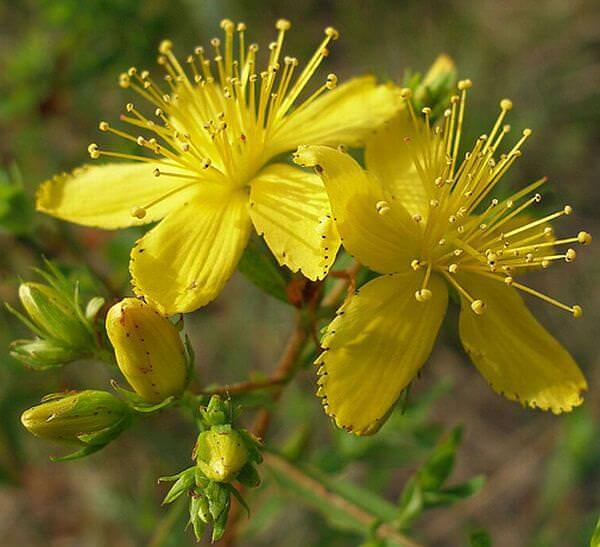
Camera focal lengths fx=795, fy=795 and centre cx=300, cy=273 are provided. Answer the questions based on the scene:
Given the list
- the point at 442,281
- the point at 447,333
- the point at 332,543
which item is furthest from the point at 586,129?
the point at 442,281

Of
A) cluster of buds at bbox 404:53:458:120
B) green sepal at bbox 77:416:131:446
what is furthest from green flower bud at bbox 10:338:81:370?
cluster of buds at bbox 404:53:458:120

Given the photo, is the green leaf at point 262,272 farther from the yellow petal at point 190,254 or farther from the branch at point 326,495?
the branch at point 326,495

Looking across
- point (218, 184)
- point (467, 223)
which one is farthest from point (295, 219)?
point (467, 223)

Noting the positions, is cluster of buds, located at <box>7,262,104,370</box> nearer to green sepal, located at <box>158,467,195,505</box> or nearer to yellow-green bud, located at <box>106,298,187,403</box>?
yellow-green bud, located at <box>106,298,187,403</box>

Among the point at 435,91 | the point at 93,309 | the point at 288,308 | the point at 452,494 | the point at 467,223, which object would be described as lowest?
the point at 288,308

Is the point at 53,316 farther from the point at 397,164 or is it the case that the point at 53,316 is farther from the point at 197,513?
the point at 397,164

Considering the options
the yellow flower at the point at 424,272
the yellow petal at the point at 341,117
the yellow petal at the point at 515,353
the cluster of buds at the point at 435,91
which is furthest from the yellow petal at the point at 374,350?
the cluster of buds at the point at 435,91
